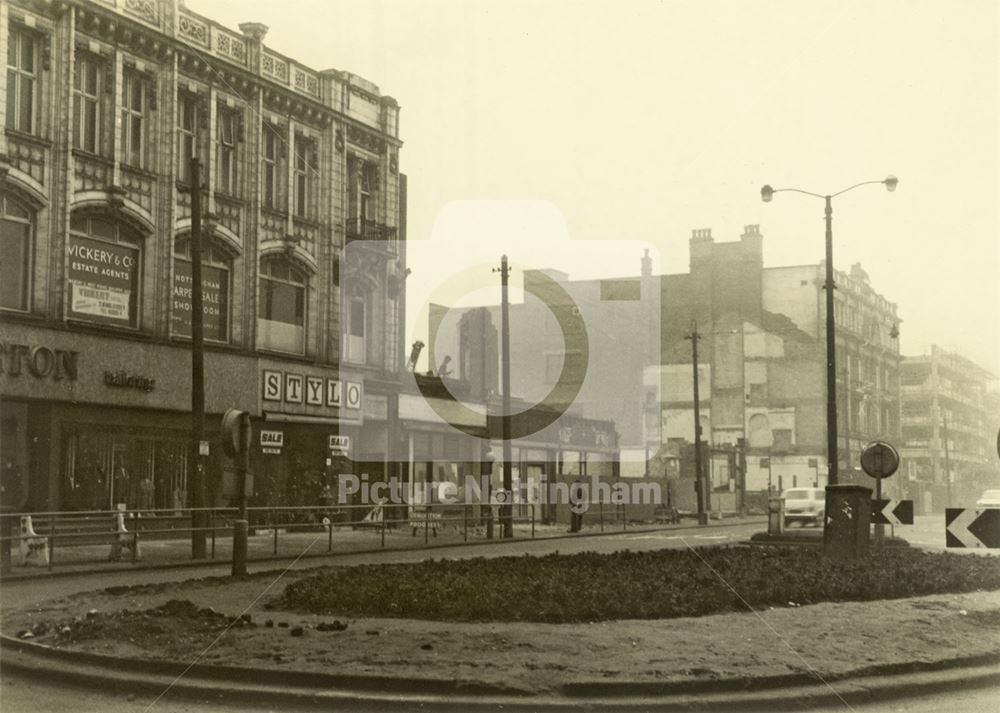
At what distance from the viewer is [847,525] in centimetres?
2094

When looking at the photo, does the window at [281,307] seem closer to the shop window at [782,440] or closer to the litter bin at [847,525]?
the litter bin at [847,525]

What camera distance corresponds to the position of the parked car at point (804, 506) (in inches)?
1592

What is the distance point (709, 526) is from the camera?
4641 centimetres

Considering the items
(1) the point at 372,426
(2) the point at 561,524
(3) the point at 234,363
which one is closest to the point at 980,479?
(2) the point at 561,524

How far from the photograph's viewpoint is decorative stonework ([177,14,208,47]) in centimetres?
3019

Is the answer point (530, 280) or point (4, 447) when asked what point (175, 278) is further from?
point (530, 280)

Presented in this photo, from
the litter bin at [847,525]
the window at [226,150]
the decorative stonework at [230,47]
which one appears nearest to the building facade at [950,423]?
the window at [226,150]

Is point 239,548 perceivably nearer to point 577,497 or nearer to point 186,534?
point 186,534

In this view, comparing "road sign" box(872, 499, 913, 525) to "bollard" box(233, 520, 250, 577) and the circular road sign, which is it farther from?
"bollard" box(233, 520, 250, 577)

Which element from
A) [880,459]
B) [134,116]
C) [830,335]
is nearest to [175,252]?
[134,116]

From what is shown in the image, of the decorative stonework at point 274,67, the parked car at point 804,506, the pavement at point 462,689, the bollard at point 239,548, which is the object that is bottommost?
the parked car at point 804,506

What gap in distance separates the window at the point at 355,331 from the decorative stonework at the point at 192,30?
377 inches

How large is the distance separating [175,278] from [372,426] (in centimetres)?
1116

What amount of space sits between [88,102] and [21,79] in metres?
1.92
